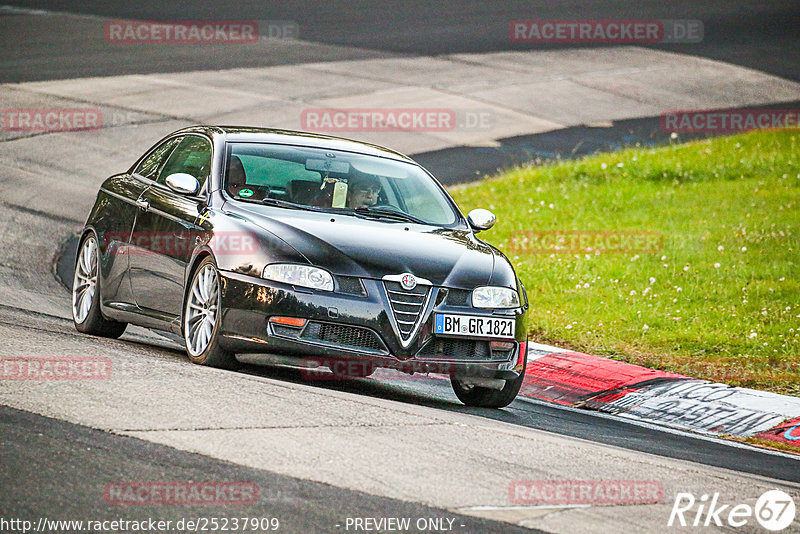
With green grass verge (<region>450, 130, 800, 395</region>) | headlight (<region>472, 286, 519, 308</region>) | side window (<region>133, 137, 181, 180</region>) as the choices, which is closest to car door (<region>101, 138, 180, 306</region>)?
side window (<region>133, 137, 181, 180</region>)

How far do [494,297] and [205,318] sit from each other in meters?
1.86

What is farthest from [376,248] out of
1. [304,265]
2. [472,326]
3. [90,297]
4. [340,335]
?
[90,297]

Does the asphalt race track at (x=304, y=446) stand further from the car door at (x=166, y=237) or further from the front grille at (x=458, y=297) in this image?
the front grille at (x=458, y=297)

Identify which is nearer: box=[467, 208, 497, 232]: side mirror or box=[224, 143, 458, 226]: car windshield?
box=[224, 143, 458, 226]: car windshield

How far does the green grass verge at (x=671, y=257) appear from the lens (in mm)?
11531

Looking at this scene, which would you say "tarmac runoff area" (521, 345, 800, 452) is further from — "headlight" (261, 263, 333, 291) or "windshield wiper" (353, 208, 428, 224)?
"headlight" (261, 263, 333, 291)

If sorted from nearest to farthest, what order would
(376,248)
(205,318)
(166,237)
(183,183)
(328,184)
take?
(376,248) → (205,318) → (183,183) → (166,237) → (328,184)

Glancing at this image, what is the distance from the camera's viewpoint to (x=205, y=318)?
834 centimetres

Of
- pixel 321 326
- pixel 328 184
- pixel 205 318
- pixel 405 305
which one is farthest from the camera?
pixel 328 184

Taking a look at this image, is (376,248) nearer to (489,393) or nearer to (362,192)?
(362,192)

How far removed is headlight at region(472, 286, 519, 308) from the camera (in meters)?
8.30

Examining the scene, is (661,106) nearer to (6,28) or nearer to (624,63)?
(624,63)

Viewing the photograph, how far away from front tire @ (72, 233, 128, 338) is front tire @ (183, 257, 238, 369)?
152 centimetres

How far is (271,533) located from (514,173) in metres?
15.9
